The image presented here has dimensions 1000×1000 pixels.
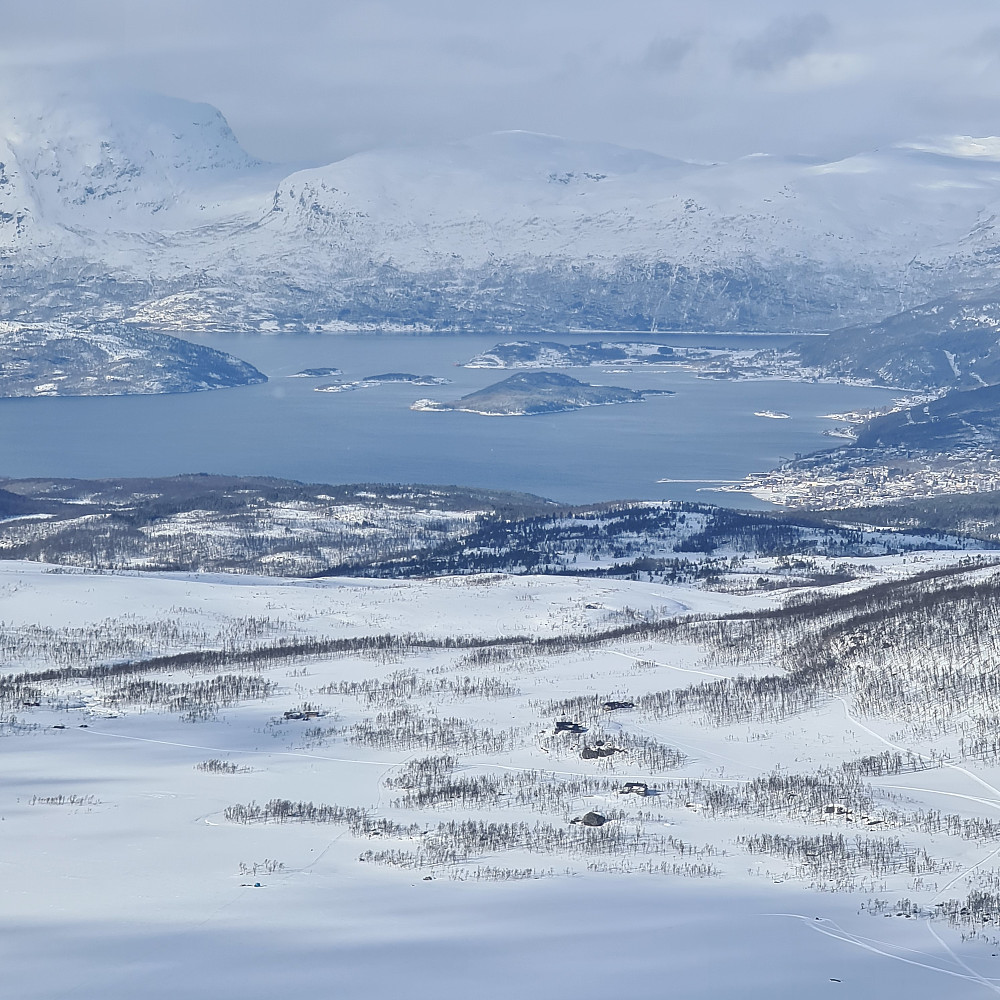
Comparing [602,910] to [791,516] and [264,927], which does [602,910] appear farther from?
[791,516]

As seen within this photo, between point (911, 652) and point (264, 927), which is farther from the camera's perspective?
point (911, 652)

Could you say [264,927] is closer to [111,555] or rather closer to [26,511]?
[111,555]

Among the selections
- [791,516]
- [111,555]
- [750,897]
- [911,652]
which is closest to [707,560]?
[791,516]

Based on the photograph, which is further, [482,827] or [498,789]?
[498,789]

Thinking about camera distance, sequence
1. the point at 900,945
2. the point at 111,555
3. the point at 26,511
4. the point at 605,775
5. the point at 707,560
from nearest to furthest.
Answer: the point at 900,945 → the point at 605,775 → the point at 707,560 → the point at 111,555 → the point at 26,511

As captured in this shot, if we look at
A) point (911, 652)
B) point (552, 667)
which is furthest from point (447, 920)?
point (552, 667)

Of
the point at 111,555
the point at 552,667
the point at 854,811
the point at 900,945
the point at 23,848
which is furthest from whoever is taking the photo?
the point at 111,555

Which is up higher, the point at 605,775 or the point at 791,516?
the point at 791,516
